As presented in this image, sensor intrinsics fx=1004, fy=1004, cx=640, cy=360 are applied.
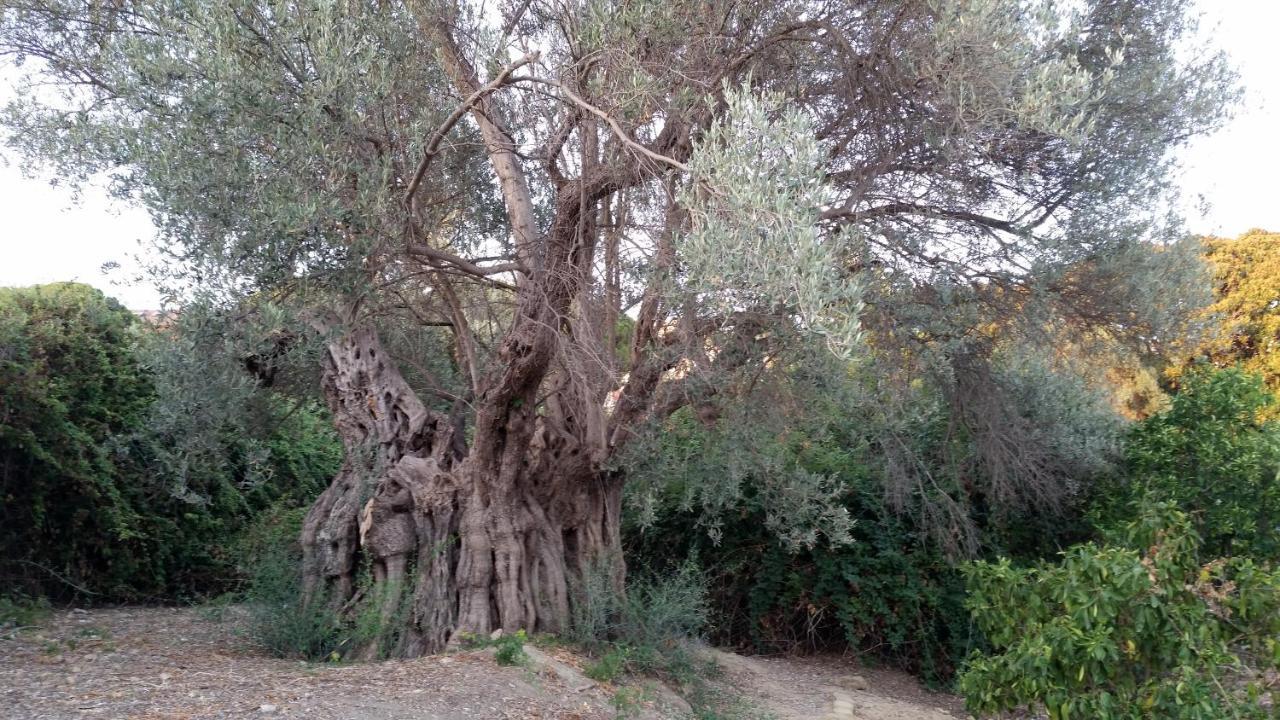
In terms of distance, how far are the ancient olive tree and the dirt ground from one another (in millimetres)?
1146

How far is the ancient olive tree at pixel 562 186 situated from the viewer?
5.90 metres

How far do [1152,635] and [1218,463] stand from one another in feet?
14.3

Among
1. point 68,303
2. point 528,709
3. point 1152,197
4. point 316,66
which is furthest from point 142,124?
point 1152,197

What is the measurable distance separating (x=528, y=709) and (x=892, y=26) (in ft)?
19.1

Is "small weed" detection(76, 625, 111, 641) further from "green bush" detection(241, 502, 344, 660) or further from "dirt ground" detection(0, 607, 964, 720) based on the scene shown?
"green bush" detection(241, 502, 344, 660)

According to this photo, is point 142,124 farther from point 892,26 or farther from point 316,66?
point 892,26

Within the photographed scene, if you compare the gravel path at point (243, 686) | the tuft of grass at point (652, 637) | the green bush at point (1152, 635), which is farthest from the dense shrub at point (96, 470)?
the green bush at point (1152, 635)

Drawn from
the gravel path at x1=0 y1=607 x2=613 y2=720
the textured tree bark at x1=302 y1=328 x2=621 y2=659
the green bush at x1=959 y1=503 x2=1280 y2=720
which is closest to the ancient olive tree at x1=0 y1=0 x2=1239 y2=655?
the textured tree bark at x1=302 y1=328 x2=621 y2=659

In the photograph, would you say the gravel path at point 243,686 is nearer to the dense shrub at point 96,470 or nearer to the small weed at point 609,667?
the small weed at point 609,667

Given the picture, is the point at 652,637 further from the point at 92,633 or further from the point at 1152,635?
the point at 92,633

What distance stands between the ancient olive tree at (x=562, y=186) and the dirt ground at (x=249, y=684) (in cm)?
115

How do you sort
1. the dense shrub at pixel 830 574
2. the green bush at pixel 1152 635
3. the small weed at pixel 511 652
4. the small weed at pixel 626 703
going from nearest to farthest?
1. the green bush at pixel 1152 635
2. the small weed at pixel 626 703
3. the small weed at pixel 511 652
4. the dense shrub at pixel 830 574

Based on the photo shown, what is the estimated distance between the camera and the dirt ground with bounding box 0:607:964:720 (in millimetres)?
5680

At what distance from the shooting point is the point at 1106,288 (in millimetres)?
8219
